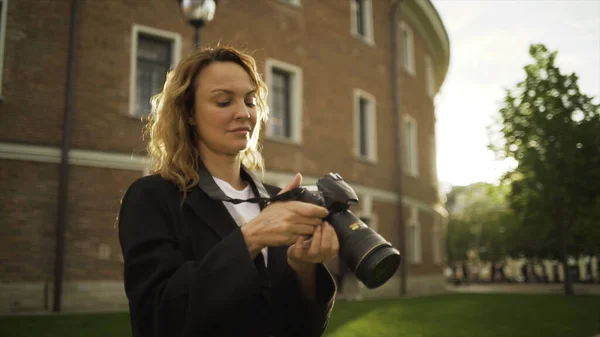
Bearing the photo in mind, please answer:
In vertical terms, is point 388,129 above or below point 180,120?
above

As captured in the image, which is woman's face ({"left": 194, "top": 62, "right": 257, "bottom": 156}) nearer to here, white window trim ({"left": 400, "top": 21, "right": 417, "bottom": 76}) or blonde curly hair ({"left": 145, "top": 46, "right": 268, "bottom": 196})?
blonde curly hair ({"left": 145, "top": 46, "right": 268, "bottom": 196})

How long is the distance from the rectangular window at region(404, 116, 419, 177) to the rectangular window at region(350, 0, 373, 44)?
401 cm

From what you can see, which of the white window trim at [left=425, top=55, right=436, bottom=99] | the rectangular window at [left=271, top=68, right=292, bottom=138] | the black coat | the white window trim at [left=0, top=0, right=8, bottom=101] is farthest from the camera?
the white window trim at [left=425, top=55, right=436, bottom=99]

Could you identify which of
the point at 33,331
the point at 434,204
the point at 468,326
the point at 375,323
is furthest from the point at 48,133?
the point at 434,204

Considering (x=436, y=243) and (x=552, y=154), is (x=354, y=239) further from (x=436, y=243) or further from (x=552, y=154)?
(x=436, y=243)

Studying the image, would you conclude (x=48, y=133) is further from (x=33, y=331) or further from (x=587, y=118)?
(x=587, y=118)

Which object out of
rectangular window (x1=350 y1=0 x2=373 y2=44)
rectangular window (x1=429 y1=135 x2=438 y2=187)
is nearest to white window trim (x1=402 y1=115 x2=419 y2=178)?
rectangular window (x1=429 y1=135 x2=438 y2=187)

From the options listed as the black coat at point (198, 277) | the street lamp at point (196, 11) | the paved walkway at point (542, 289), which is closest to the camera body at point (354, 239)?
the black coat at point (198, 277)

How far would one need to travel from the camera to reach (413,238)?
20688 mm

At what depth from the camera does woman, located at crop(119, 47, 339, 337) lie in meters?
1.48

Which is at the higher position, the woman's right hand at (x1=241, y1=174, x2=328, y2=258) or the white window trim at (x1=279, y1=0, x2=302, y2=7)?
the white window trim at (x1=279, y1=0, x2=302, y2=7)

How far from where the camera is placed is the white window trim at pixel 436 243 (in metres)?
22.9

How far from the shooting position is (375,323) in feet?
27.2

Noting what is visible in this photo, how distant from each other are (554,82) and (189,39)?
10.5 metres
